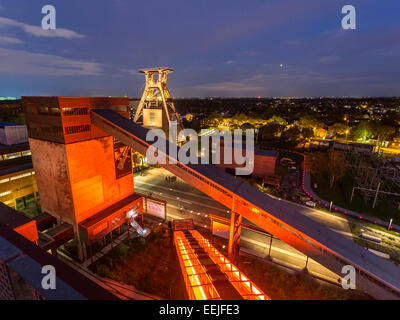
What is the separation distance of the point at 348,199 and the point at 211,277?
3640 cm

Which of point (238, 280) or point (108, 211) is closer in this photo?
point (238, 280)

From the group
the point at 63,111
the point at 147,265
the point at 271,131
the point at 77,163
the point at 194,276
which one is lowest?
the point at 147,265

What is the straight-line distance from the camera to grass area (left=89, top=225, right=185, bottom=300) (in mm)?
Result: 20234

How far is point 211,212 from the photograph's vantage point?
112 ft

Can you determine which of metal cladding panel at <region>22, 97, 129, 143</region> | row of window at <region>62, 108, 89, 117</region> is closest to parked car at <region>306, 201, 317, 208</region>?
metal cladding panel at <region>22, 97, 129, 143</region>

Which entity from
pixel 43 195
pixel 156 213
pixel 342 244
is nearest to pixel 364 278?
pixel 342 244

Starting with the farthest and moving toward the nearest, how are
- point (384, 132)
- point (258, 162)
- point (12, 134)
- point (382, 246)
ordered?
point (384, 132) → point (12, 134) → point (258, 162) → point (382, 246)

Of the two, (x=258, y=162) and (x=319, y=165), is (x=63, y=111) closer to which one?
(x=258, y=162)

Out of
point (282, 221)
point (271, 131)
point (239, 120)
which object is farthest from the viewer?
point (239, 120)

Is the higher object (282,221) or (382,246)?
(282,221)

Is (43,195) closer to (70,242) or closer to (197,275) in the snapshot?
(70,242)

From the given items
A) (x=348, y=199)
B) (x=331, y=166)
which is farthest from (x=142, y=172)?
(x=348, y=199)

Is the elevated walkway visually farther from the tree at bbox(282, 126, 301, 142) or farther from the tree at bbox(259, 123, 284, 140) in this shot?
the tree at bbox(259, 123, 284, 140)

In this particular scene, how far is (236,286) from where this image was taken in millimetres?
13867
